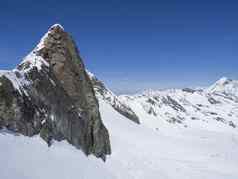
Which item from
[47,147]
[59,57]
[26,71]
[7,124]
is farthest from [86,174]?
[59,57]

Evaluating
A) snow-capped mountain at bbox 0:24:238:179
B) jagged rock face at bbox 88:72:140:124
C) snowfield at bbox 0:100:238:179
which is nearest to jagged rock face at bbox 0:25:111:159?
snow-capped mountain at bbox 0:24:238:179

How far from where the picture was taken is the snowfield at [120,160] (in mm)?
19156

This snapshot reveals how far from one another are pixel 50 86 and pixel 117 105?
150ft

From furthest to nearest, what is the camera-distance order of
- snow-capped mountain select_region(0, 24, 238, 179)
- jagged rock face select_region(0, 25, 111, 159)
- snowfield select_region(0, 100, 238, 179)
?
jagged rock face select_region(0, 25, 111, 159), snow-capped mountain select_region(0, 24, 238, 179), snowfield select_region(0, 100, 238, 179)

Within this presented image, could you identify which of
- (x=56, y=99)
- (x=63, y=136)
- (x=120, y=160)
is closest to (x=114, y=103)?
(x=120, y=160)

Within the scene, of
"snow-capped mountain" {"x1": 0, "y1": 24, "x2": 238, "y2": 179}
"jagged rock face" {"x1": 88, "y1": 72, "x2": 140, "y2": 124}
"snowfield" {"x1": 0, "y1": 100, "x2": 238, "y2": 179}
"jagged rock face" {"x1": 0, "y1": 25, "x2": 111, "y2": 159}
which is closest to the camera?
"snowfield" {"x1": 0, "y1": 100, "x2": 238, "y2": 179}

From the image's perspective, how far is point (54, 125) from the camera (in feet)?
84.2

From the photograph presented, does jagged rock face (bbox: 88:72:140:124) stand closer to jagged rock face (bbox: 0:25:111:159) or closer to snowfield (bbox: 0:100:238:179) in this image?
snowfield (bbox: 0:100:238:179)

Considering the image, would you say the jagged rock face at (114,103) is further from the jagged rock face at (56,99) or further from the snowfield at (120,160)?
the jagged rock face at (56,99)

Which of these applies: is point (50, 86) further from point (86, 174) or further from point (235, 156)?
point (235, 156)

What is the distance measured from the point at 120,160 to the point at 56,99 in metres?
11.7

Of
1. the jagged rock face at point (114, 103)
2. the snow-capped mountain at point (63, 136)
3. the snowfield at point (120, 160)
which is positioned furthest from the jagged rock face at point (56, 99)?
the jagged rock face at point (114, 103)

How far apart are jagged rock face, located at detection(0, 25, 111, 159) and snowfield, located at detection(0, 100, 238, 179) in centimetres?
123

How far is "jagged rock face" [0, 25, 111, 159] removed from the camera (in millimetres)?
22188
